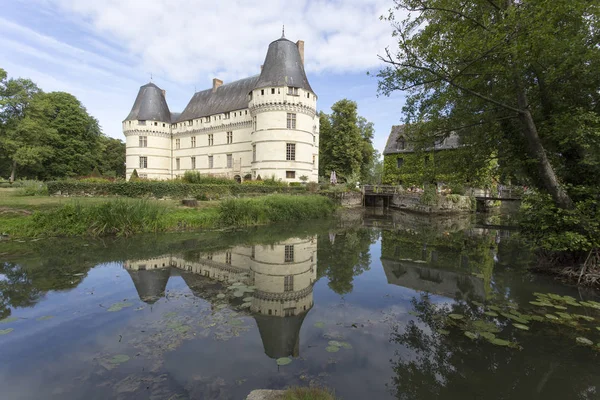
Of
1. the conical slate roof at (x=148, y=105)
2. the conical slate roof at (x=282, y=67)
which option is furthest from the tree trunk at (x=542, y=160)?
the conical slate roof at (x=148, y=105)

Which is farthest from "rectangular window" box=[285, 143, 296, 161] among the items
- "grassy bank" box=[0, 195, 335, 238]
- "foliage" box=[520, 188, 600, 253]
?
"foliage" box=[520, 188, 600, 253]

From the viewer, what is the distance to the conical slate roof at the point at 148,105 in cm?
3575

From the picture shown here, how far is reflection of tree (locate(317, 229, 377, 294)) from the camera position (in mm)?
6363

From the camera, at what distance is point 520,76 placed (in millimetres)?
6031

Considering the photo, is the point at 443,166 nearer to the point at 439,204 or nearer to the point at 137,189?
the point at 439,204

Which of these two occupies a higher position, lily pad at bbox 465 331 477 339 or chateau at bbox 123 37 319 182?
chateau at bbox 123 37 319 182

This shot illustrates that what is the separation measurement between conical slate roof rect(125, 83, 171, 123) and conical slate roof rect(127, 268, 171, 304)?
114 feet

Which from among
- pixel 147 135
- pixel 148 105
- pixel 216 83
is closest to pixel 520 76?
pixel 216 83

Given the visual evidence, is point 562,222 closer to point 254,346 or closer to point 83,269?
point 254,346

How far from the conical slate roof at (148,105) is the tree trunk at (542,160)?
1494 inches

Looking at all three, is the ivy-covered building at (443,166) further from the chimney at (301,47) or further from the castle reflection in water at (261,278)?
the chimney at (301,47)

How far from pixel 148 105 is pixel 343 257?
3640 cm

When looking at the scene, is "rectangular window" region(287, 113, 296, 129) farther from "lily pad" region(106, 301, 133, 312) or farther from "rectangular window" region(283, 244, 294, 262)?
"lily pad" region(106, 301, 133, 312)

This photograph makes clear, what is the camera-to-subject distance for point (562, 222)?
6.06 metres
